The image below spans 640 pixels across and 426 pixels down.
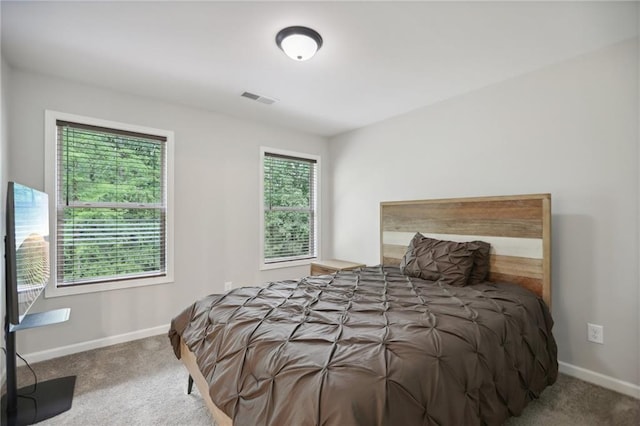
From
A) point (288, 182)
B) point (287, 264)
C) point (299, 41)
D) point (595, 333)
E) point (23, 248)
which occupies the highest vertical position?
point (299, 41)

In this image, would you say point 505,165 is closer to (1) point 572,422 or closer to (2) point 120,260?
(1) point 572,422

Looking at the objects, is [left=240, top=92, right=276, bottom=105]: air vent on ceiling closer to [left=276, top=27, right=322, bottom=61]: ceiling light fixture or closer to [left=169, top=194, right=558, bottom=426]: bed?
[left=276, top=27, right=322, bottom=61]: ceiling light fixture

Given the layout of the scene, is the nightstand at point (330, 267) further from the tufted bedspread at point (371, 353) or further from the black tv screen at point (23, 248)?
the black tv screen at point (23, 248)

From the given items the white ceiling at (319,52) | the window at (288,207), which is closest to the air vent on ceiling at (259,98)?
the white ceiling at (319,52)

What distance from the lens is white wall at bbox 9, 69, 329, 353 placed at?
8.36ft

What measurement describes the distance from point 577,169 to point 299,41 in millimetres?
2284

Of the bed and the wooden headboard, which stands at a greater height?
the wooden headboard

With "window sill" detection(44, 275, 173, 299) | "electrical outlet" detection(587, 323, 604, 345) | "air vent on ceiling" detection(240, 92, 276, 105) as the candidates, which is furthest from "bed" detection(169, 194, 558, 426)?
"air vent on ceiling" detection(240, 92, 276, 105)

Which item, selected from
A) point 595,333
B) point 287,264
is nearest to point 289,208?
point 287,264

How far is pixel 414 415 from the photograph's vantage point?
1028mm

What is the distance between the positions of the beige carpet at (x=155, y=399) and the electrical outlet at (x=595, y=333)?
32 centimetres

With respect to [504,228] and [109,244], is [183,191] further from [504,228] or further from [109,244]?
[504,228]

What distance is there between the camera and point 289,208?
4.26 metres

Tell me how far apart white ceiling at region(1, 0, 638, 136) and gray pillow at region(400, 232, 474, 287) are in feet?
4.91
